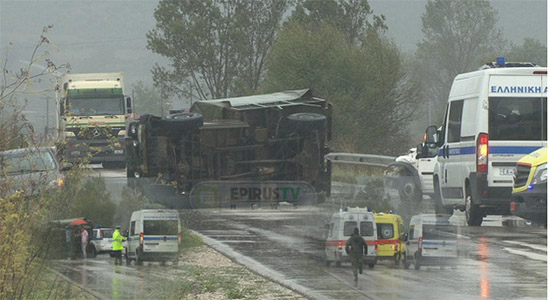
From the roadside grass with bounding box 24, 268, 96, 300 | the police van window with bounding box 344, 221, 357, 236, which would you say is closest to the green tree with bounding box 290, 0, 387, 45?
the police van window with bounding box 344, 221, 357, 236

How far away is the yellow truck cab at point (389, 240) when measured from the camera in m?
18.3

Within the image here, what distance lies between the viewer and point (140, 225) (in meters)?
19.5

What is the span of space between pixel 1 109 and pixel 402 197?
18.5 meters

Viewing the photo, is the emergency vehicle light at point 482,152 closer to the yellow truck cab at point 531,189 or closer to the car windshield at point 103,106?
the yellow truck cab at point 531,189

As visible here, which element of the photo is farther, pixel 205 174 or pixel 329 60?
pixel 329 60

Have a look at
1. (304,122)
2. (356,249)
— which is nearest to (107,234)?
(304,122)

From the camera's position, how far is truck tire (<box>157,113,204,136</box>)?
18.7m

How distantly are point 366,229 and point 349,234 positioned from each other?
1.84ft

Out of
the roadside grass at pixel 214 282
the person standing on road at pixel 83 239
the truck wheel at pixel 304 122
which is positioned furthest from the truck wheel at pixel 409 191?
the roadside grass at pixel 214 282

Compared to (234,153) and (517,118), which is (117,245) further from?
(517,118)

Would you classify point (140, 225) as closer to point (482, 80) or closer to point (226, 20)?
point (482, 80)

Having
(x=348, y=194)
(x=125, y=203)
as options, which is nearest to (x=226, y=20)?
(x=348, y=194)

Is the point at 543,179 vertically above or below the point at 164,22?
below

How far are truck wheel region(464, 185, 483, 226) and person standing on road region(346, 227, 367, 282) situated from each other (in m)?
5.12
